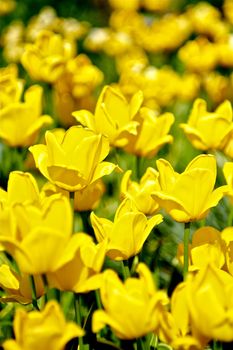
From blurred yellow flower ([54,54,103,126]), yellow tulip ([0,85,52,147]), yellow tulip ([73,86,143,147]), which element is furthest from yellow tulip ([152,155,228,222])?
blurred yellow flower ([54,54,103,126])

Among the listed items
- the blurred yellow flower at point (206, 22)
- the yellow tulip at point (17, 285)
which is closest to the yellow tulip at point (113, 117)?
the yellow tulip at point (17, 285)

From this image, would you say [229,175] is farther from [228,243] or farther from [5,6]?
[5,6]

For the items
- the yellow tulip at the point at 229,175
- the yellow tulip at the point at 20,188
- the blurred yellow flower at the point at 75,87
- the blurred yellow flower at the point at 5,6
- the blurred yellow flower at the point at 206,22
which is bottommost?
the blurred yellow flower at the point at 5,6

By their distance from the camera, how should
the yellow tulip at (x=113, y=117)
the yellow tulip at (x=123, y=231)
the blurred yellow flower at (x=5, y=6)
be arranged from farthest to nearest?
the blurred yellow flower at (x=5, y=6) < the yellow tulip at (x=113, y=117) < the yellow tulip at (x=123, y=231)

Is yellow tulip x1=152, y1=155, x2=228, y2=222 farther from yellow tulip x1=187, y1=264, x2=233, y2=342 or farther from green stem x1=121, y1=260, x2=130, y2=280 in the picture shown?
yellow tulip x1=187, y1=264, x2=233, y2=342

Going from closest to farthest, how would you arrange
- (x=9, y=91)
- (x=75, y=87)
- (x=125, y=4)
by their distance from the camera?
(x=9, y=91) < (x=75, y=87) < (x=125, y=4)

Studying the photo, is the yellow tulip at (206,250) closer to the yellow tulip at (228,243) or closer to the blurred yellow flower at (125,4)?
the yellow tulip at (228,243)

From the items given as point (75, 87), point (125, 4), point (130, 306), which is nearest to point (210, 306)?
point (130, 306)
